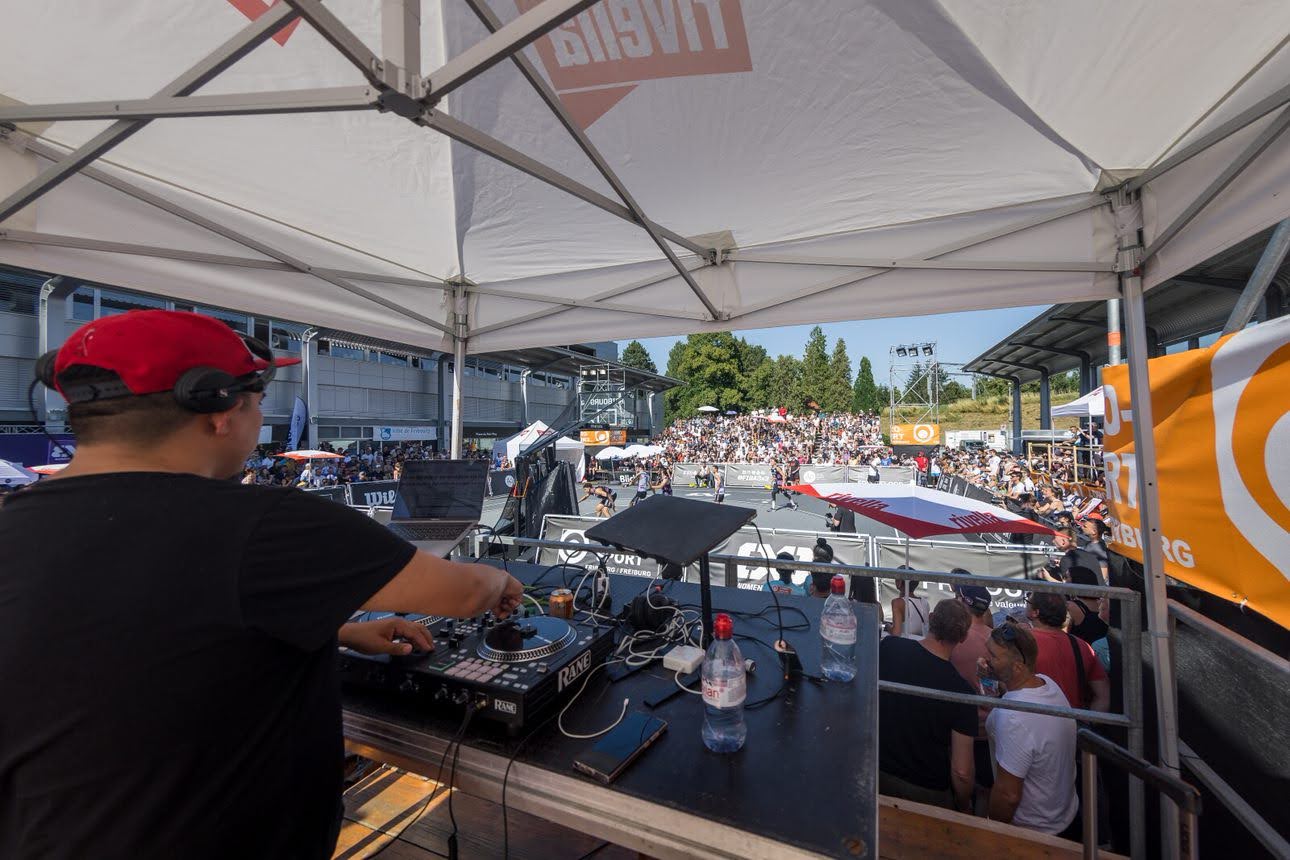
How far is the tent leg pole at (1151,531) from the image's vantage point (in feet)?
7.04

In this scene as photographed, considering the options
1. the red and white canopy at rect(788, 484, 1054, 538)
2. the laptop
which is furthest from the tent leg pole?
A: the laptop

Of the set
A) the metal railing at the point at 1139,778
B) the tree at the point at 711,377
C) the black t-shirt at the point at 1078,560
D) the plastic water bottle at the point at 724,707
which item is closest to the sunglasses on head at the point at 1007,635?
the metal railing at the point at 1139,778

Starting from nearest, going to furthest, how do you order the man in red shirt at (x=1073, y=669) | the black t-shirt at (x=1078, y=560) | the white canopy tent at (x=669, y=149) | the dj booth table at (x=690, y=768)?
the dj booth table at (x=690, y=768)
the white canopy tent at (x=669, y=149)
the man in red shirt at (x=1073, y=669)
the black t-shirt at (x=1078, y=560)

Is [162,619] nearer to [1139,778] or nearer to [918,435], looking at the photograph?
[1139,778]

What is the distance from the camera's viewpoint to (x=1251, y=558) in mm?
2090

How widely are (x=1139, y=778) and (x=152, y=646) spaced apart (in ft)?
7.51

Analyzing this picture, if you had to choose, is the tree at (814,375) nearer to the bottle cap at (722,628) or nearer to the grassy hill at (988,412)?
the grassy hill at (988,412)

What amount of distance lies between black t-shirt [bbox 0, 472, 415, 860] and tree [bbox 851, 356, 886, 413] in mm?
56407

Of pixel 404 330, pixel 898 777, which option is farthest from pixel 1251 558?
pixel 404 330

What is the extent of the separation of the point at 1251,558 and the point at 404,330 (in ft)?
15.5

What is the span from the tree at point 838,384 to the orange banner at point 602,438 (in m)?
30.7

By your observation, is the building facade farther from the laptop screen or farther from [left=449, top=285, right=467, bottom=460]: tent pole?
the laptop screen

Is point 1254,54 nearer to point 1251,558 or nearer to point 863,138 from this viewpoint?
point 863,138

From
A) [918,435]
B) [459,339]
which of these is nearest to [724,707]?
[459,339]
